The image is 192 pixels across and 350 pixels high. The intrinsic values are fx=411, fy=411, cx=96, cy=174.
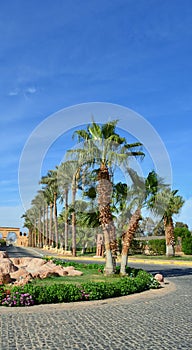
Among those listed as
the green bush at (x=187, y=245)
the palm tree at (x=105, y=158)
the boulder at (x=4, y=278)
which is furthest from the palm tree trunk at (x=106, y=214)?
the green bush at (x=187, y=245)

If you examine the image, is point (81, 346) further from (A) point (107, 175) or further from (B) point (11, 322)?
(A) point (107, 175)

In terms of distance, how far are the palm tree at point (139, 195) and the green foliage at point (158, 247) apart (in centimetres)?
2611

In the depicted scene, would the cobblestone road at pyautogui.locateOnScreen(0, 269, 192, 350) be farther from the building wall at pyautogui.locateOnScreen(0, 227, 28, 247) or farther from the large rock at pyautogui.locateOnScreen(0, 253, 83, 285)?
the building wall at pyautogui.locateOnScreen(0, 227, 28, 247)

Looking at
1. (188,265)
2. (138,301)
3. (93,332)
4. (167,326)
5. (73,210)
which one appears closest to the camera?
(93,332)

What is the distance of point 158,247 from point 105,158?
2820 centimetres

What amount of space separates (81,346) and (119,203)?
13.0 metres

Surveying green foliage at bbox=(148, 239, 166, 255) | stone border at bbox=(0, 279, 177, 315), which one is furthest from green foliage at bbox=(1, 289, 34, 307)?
green foliage at bbox=(148, 239, 166, 255)

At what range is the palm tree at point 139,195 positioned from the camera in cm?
1746

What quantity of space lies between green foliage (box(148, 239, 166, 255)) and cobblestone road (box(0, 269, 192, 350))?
3169cm

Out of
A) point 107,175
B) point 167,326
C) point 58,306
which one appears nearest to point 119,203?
point 107,175

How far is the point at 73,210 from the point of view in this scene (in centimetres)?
3862

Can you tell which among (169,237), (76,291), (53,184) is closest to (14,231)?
(53,184)

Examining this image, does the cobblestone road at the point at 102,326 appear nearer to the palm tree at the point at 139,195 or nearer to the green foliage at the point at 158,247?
the palm tree at the point at 139,195

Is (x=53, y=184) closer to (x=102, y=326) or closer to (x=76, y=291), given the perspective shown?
(x=76, y=291)
